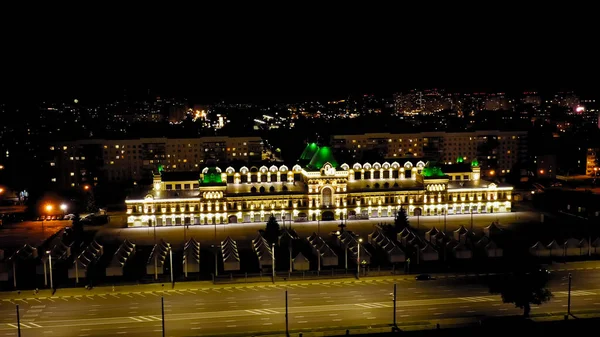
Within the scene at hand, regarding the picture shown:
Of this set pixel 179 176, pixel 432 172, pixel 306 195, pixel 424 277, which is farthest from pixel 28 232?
pixel 432 172

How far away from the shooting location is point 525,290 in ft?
155

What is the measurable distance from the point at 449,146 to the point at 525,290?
89.4 meters

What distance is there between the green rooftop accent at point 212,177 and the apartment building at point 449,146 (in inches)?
1847

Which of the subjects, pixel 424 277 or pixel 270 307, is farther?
pixel 424 277

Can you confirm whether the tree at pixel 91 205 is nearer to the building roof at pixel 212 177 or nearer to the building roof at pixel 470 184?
the building roof at pixel 212 177

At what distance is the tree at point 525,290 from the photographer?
47344 mm

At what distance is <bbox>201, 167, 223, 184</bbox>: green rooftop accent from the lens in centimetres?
8888

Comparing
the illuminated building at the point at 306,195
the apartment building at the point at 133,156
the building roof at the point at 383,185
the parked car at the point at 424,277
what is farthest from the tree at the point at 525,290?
the apartment building at the point at 133,156

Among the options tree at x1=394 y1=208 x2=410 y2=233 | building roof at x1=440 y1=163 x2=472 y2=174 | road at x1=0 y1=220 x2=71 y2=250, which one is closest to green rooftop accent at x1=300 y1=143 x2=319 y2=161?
building roof at x1=440 y1=163 x2=472 y2=174

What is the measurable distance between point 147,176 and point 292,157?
150 ft

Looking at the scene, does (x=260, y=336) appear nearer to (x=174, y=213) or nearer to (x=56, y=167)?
(x=174, y=213)

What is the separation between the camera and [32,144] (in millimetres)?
A: 148750

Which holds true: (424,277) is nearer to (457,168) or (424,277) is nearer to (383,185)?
(383,185)

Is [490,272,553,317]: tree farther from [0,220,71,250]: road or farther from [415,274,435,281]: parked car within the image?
[0,220,71,250]: road
